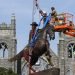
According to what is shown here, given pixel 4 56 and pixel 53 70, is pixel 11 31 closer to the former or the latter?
pixel 4 56

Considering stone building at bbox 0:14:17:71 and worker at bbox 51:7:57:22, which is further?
stone building at bbox 0:14:17:71

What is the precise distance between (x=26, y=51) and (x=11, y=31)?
55229 millimetres

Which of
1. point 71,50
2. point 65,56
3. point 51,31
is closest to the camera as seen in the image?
point 51,31

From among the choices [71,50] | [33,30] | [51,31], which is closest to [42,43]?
[51,31]

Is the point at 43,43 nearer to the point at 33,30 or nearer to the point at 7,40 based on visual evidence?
the point at 33,30

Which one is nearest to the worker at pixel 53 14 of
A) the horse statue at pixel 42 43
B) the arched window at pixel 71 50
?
the horse statue at pixel 42 43

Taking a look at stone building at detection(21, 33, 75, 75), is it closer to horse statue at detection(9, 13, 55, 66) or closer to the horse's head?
horse statue at detection(9, 13, 55, 66)

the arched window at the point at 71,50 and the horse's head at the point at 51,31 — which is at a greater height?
the horse's head at the point at 51,31

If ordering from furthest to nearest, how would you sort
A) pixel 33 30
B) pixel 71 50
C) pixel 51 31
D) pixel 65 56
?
pixel 65 56
pixel 71 50
pixel 33 30
pixel 51 31

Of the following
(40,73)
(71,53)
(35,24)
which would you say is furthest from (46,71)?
(71,53)

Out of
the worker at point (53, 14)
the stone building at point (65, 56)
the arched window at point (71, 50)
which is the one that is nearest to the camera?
the worker at point (53, 14)

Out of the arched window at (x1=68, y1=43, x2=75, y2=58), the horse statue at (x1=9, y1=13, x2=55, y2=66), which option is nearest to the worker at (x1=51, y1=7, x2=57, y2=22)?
the horse statue at (x1=9, y1=13, x2=55, y2=66)

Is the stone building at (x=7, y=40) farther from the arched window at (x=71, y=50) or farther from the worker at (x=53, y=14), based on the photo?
the worker at (x=53, y=14)

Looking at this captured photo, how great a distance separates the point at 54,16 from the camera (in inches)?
813
